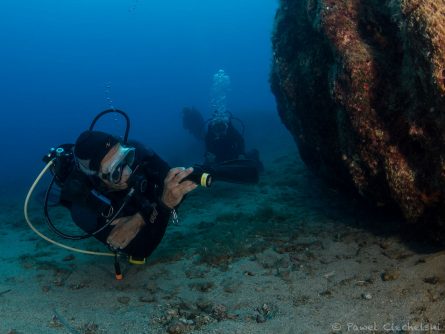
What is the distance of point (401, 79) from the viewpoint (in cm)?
332

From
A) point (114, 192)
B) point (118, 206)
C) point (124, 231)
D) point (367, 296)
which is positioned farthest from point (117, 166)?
point (367, 296)

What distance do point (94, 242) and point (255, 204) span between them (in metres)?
3.04

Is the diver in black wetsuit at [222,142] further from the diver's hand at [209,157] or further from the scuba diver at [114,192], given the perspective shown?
the scuba diver at [114,192]

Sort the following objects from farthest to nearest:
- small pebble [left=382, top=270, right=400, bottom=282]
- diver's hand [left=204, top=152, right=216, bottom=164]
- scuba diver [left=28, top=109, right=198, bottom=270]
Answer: diver's hand [left=204, top=152, right=216, bottom=164]
scuba diver [left=28, top=109, right=198, bottom=270]
small pebble [left=382, top=270, right=400, bottom=282]

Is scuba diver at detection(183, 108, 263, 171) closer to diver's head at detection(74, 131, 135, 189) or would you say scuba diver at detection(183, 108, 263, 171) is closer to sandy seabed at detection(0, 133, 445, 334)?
sandy seabed at detection(0, 133, 445, 334)

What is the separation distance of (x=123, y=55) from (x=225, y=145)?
468 feet

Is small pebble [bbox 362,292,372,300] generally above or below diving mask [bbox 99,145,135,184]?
below

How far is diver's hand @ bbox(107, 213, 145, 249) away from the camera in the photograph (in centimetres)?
377

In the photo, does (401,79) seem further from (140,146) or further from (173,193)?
(140,146)

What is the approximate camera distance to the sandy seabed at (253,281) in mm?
2871

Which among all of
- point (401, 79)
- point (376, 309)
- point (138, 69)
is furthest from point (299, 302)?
point (138, 69)

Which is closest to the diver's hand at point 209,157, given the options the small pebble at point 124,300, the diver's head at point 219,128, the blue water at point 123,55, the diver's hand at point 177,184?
the diver's head at point 219,128

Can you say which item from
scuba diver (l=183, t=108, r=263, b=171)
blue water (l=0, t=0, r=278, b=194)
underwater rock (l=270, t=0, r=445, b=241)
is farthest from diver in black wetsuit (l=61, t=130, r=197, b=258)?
blue water (l=0, t=0, r=278, b=194)

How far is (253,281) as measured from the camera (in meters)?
3.79
